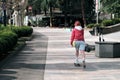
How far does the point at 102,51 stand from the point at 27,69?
5003 mm

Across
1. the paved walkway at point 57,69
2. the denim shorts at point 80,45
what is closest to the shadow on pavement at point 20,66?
the paved walkway at point 57,69

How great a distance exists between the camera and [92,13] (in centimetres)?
8400

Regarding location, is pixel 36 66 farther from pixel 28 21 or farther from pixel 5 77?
pixel 28 21


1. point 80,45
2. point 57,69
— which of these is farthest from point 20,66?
point 80,45

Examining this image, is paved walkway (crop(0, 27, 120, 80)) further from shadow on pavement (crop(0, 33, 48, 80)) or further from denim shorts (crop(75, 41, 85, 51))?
denim shorts (crop(75, 41, 85, 51))

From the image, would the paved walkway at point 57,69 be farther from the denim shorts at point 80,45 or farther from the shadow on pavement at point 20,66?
the denim shorts at point 80,45

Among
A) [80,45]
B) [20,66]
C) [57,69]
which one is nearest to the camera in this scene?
[57,69]

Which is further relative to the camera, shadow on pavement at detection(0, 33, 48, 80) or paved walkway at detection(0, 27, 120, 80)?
shadow on pavement at detection(0, 33, 48, 80)

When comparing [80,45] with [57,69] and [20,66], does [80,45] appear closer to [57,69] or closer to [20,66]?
[57,69]

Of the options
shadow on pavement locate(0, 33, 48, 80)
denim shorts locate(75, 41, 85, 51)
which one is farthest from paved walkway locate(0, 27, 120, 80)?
denim shorts locate(75, 41, 85, 51)

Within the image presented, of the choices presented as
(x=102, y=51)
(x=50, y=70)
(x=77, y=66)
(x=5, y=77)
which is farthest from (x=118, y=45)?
(x=5, y=77)

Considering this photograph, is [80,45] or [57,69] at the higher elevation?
[80,45]

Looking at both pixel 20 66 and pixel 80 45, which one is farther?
pixel 20 66

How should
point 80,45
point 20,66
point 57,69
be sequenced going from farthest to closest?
point 20,66
point 80,45
point 57,69
